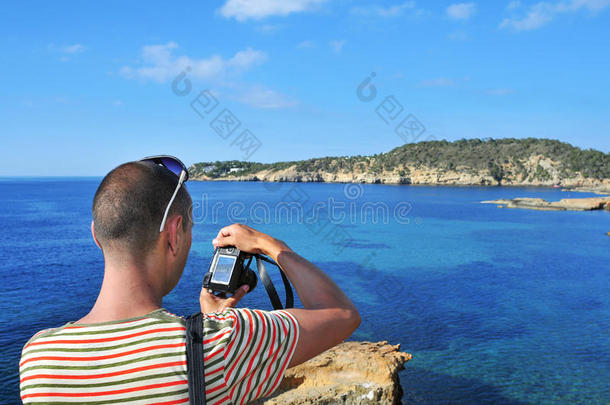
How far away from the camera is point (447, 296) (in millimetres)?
18750

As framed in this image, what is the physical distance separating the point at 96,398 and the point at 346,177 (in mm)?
152445

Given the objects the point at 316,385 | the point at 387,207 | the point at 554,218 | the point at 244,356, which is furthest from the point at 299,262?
the point at 387,207

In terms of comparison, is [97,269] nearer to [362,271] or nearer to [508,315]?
[362,271]

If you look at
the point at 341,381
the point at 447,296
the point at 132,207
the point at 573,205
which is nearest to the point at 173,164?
the point at 132,207

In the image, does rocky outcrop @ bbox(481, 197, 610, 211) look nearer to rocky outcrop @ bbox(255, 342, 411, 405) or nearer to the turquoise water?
the turquoise water

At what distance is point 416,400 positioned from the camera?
374 inches

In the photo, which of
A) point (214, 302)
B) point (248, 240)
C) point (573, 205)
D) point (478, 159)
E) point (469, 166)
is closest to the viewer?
point (248, 240)

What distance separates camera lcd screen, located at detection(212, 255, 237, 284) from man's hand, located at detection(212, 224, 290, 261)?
100 mm

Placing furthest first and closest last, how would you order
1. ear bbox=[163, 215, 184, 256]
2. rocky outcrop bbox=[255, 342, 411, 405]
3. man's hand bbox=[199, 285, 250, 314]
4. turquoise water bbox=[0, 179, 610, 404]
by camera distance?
turquoise water bbox=[0, 179, 610, 404], rocky outcrop bbox=[255, 342, 411, 405], man's hand bbox=[199, 285, 250, 314], ear bbox=[163, 215, 184, 256]

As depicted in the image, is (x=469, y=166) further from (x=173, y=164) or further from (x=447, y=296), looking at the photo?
(x=173, y=164)

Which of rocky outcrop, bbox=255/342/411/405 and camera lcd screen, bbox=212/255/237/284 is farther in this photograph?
rocky outcrop, bbox=255/342/411/405

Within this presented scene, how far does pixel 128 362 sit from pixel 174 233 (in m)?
0.39

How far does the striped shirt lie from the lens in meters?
1.12

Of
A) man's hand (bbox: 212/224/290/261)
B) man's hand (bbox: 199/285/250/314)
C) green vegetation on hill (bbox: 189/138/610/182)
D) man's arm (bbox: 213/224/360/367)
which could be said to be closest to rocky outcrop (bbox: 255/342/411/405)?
man's hand (bbox: 199/285/250/314)
